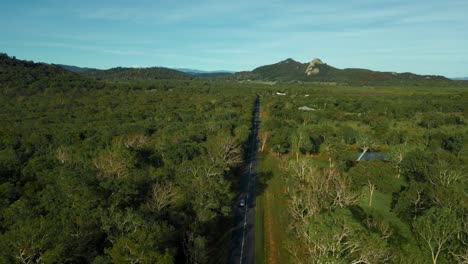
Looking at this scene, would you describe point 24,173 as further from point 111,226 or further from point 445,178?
point 445,178

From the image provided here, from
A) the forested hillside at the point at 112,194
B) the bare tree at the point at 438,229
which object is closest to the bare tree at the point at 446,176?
the bare tree at the point at 438,229

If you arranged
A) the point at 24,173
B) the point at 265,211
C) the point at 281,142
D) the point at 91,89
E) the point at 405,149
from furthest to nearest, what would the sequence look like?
1. the point at 91,89
2. the point at 281,142
3. the point at 405,149
4. the point at 265,211
5. the point at 24,173

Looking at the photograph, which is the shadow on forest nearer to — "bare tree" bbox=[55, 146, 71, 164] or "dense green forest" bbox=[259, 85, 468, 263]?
"dense green forest" bbox=[259, 85, 468, 263]

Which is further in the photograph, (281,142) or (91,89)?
(91,89)

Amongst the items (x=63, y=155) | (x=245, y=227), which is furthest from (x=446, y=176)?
(x=63, y=155)

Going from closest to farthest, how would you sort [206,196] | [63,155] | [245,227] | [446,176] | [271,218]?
1. [206,196]
2. [245,227]
3. [271,218]
4. [446,176]
5. [63,155]

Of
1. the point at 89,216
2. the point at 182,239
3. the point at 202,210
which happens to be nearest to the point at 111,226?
the point at 89,216

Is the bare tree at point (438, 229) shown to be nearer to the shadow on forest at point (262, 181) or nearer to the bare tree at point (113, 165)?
the shadow on forest at point (262, 181)

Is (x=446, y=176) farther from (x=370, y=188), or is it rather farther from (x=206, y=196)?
(x=206, y=196)

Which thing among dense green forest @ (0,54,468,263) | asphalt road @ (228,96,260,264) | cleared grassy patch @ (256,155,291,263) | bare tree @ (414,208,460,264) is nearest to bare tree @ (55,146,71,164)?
dense green forest @ (0,54,468,263)
